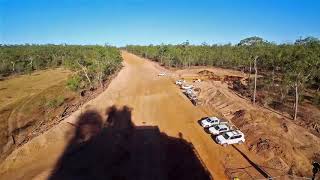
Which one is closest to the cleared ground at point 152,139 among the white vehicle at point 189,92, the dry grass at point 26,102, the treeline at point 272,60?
the white vehicle at point 189,92

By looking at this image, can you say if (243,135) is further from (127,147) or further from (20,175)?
(20,175)

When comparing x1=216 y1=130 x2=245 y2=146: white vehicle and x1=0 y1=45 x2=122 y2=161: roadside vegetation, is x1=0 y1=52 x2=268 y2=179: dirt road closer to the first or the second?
x1=216 y1=130 x2=245 y2=146: white vehicle

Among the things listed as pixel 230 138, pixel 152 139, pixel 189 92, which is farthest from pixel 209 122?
pixel 189 92

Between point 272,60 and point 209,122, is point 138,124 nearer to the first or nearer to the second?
point 209,122

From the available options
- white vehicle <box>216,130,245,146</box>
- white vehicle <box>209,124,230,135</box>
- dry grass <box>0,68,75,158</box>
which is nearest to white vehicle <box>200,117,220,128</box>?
white vehicle <box>209,124,230,135</box>

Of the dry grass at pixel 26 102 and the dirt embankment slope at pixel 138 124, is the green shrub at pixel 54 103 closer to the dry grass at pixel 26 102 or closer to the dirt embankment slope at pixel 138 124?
the dry grass at pixel 26 102

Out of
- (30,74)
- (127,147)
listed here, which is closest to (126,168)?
(127,147)
